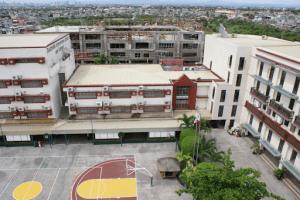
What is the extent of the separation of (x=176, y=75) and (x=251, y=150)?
22.5 m

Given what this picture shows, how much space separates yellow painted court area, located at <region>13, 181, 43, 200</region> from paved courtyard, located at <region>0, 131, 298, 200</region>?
2.02 feet

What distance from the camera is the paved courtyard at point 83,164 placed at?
36.0 metres

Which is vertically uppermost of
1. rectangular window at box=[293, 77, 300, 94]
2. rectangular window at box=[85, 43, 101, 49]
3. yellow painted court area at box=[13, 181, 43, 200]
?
rectangular window at box=[293, 77, 300, 94]

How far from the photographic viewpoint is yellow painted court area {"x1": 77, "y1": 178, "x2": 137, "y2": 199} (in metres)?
35.6

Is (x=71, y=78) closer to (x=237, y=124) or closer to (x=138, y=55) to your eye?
(x=237, y=124)

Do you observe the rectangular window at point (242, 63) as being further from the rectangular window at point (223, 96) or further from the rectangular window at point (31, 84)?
the rectangular window at point (31, 84)

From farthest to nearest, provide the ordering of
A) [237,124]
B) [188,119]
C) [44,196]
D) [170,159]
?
[237,124] < [188,119] < [170,159] < [44,196]

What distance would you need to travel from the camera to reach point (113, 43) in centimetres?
9162

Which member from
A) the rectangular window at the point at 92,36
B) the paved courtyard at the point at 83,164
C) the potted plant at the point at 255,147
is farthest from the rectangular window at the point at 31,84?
the rectangular window at the point at 92,36

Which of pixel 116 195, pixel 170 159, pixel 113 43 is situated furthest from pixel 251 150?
pixel 113 43

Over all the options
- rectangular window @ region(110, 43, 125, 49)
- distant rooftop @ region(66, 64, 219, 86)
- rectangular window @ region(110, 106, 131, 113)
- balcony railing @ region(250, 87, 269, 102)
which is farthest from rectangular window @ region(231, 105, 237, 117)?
rectangular window @ region(110, 43, 125, 49)

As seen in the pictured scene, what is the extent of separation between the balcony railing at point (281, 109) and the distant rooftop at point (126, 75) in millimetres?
16007

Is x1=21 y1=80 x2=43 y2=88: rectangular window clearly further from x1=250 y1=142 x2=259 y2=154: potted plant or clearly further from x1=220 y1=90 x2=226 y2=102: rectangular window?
x1=250 y1=142 x2=259 y2=154: potted plant

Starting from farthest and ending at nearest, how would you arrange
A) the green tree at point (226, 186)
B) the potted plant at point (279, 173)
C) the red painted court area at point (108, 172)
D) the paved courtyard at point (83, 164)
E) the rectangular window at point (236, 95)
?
the rectangular window at point (236, 95) < the red painted court area at point (108, 172) < the potted plant at point (279, 173) < the paved courtyard at point (83, 164) < the green tree at point (226, 186)
